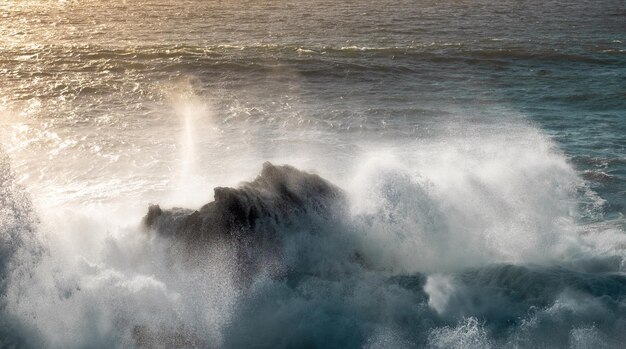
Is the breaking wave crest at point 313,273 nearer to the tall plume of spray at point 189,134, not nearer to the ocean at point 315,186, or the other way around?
the ocean at point 315,186

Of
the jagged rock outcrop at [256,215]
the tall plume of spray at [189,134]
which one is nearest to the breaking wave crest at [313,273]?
the jagged rock outcrop at [256,215]

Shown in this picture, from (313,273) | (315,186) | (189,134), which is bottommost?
(189,134)

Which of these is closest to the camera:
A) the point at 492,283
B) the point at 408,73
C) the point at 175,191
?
the point at 492,283

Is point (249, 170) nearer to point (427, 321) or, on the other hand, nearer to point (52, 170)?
point (52, 170)

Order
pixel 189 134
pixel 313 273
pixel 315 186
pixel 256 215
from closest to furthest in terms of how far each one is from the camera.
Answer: pixel 313 273
pixel 256 215
pixel 315 186
pixel 189 134

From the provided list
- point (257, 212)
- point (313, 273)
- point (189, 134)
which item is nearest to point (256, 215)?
point (257, 212)

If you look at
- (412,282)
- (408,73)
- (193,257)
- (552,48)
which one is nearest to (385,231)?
(412,282)

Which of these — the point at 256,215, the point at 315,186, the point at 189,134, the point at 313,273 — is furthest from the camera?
the point at 189,134

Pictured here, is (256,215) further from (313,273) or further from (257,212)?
(313,273)
